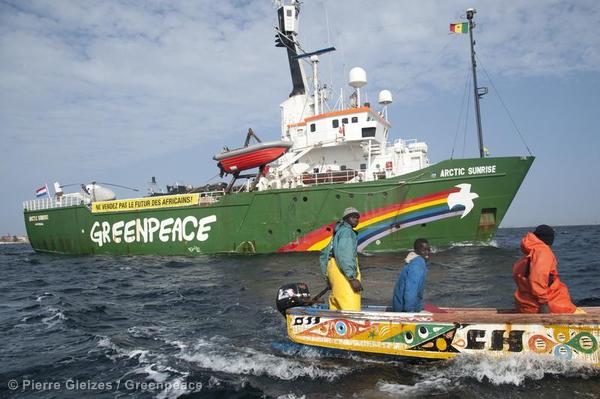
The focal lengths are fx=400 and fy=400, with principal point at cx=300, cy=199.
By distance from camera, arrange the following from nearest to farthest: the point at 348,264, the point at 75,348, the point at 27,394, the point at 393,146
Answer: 1. the point at 27,394
2. the point at 348,264
3. the point at 75,348
4. the point at 393,146

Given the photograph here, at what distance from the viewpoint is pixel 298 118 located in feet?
73.2

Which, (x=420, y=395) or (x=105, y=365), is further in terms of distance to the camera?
(x=105, y=365)

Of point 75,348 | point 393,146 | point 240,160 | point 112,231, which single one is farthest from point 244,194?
point 75,348

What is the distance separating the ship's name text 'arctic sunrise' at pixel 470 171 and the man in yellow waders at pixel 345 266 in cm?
1103

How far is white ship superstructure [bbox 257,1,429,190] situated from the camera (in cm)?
1814

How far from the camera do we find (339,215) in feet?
53.9

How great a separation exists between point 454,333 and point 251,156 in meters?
13.8

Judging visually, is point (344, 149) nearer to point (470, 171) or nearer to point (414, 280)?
point (470, 171)

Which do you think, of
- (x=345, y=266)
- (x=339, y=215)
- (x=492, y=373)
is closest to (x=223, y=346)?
(x=345, y=266)

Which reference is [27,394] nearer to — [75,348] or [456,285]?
[75,348]

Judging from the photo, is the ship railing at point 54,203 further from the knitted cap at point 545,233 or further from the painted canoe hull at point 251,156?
the knitted cap at point 545,233

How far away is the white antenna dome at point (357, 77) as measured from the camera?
19906 mm

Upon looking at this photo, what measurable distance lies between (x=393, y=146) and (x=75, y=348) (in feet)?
52.0

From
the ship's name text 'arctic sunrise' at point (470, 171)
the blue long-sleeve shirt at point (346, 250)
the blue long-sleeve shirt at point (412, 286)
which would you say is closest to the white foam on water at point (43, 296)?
the blue long-sleeve shirt at point (346, 250)
